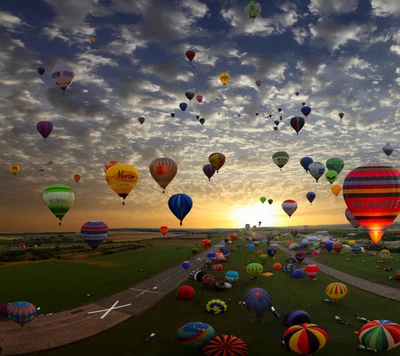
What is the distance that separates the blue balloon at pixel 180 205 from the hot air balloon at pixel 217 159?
1459 cm

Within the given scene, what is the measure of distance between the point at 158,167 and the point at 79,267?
102ft

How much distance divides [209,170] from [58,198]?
32140mm

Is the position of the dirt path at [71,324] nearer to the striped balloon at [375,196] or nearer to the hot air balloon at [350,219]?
the striped balloon at [375,196]

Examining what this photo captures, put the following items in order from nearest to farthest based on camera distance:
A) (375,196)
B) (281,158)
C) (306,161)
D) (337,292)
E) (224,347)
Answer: (224,347) < (375,196) < (337,292) < (281,158) < (306,161)

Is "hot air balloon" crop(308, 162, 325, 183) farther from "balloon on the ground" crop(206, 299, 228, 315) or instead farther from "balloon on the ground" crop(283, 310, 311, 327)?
"balloon on the ground" crop(283, 310, 311, 327)

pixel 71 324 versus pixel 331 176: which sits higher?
pixel 331 176

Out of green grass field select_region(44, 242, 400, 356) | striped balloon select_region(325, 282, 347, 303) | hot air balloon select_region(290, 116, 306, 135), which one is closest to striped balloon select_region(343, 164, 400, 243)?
striped balloon select_region(325, 282, 347, 303)

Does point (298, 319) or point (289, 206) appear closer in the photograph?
point (298, 319)

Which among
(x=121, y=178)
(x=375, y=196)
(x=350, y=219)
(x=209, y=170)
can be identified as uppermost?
(x=209, y=170)

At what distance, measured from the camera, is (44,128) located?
Result: 172 feet

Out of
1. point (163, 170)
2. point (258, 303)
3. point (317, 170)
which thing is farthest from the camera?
point (317, 170)

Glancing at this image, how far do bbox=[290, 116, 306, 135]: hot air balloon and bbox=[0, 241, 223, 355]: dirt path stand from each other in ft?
129

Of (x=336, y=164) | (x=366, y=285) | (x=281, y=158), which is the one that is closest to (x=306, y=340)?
(x=366, y=285)

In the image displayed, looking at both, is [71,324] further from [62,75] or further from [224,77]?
[224,77]
